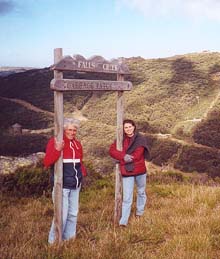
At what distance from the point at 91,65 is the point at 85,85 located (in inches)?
13.7

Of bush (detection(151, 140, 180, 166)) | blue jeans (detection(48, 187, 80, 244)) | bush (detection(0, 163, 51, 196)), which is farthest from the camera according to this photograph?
bush (detection(151, 140, 180, 166))

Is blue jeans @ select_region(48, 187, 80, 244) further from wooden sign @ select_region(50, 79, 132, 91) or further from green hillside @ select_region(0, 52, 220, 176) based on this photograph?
green hillside @ select_region(0, 52, 220, 176)

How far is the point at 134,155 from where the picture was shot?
235 inches

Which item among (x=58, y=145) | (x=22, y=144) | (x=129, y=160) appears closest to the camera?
(x=58, y=145)

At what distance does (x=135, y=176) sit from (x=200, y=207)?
1.16 metres

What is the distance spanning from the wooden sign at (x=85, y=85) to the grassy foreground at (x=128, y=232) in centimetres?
175

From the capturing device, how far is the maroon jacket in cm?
594

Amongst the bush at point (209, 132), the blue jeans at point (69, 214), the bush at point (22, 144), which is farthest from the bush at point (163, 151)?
the blue jeans at point (69, 214)

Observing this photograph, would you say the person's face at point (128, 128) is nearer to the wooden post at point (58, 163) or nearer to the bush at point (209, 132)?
the wooden post at point (58, 163)

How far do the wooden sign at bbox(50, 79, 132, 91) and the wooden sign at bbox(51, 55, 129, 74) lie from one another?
149mm

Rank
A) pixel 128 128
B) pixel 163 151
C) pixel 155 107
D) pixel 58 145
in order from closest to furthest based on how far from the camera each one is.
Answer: pixel 58 145 → pixel 128 128 → pixel 163 151 → pixel 155 107

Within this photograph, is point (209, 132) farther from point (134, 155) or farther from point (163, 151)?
point (134, 155)

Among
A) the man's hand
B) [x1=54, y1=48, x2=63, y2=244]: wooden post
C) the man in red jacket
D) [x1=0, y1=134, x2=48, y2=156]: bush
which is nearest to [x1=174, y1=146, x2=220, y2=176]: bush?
[x1=0, y1=134, x2=48, y2=156]: bush

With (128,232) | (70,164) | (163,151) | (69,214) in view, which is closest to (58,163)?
(70,164)
